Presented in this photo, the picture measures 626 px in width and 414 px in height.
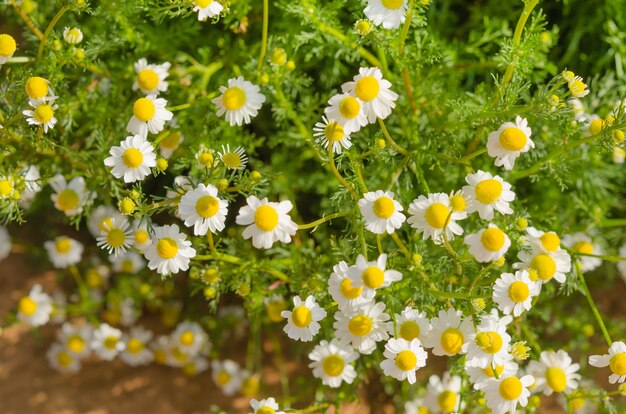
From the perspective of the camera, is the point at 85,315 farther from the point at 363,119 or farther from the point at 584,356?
the point at 584,356

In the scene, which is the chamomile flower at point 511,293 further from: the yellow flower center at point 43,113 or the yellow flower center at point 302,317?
the yellow flower center at point 43,113

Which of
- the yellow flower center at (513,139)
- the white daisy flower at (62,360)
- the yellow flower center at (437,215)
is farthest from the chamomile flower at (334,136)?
the white daisy flower at (62,360)

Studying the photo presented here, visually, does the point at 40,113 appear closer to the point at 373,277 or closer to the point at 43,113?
A: the point at 43,113

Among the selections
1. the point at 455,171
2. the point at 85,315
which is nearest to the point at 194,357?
the point at 85,315

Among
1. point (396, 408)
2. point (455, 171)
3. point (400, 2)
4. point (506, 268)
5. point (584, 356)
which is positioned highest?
point (400, 2)

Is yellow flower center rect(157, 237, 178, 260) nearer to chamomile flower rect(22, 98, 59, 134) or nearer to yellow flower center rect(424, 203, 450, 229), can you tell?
chamomile flower rect(22, 98, 59, 134)

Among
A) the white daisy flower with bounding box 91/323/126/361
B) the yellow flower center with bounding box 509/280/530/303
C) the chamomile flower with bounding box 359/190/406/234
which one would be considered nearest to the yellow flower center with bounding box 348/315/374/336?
the chamomile flower with bounding box 359/190/406/234
